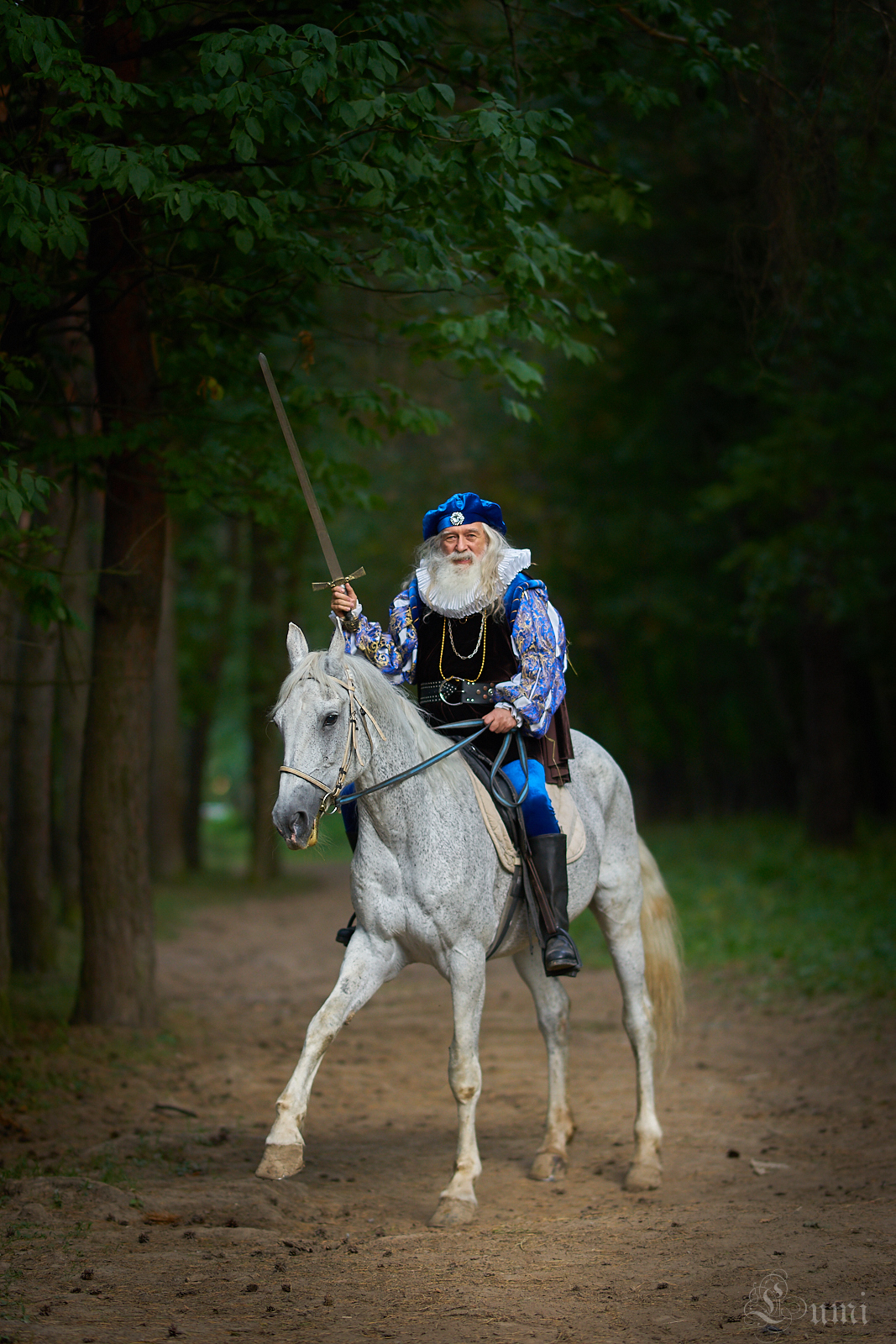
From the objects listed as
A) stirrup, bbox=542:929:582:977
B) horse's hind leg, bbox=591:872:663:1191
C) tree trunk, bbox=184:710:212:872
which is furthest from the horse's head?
tree trunk, bbox=184:710:212:872

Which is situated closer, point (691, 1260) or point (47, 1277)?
point (47, 1277)

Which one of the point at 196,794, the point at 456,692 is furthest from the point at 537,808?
the point at 196,794

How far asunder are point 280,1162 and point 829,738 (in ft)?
53.4

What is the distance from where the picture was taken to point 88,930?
883cm

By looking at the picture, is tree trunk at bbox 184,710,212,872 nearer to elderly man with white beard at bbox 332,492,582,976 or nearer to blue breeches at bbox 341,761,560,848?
elderly man with white beard at bbox 332,492,582,976

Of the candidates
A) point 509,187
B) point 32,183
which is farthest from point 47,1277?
point 509,187

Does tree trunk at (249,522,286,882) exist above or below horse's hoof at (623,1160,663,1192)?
above

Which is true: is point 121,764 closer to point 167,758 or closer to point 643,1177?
point 643,1177

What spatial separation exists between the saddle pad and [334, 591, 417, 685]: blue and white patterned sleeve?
0.59m

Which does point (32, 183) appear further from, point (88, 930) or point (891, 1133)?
point (891, 1133)

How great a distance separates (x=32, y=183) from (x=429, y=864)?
352cm

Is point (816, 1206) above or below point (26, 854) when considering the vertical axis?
below

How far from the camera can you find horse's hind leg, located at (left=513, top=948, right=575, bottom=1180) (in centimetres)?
652

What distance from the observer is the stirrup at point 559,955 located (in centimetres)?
580
